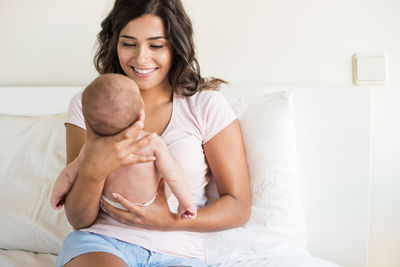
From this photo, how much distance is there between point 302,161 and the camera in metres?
1.56

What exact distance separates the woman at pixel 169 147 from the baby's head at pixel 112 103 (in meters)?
0.03

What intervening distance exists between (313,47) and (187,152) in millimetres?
700

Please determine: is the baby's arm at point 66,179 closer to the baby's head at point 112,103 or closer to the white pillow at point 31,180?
the baby's head at point 112,103

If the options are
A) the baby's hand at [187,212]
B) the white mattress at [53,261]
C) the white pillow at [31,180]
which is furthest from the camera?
the white pillow at [31,180]

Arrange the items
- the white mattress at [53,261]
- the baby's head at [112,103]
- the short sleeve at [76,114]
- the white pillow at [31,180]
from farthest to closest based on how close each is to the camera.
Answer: the white pillow at [31,180] → the short sleeve at [76,114] → the white mattress at [53,261] → the baby's head at [112,103]

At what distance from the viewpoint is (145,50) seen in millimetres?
1280

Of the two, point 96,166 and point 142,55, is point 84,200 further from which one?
point 142,55

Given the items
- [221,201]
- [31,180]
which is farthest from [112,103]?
[31,180]

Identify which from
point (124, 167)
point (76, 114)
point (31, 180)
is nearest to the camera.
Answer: point (124, 167)

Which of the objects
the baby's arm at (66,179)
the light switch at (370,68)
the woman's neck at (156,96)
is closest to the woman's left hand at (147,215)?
the baby's arm at (66,179)

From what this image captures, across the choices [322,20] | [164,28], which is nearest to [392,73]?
[322,20]

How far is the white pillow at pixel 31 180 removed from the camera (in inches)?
58.4

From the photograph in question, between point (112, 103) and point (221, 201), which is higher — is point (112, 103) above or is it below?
above

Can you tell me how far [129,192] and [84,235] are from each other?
0.19m
